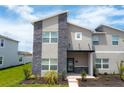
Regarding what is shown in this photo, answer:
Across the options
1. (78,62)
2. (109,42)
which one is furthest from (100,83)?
(109,42)

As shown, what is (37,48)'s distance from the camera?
22.3m

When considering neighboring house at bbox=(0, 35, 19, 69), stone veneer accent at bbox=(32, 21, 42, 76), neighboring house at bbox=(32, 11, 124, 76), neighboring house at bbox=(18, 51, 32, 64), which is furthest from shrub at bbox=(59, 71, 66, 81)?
neighboring house at bbox=(18, 51, 32, 64)

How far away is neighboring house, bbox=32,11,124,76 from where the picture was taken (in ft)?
72.6

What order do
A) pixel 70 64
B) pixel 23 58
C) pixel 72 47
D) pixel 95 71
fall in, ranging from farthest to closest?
1. pixel 23 58
2. pixel 70 64
3. pixel 95 71
4. pixel 72 47

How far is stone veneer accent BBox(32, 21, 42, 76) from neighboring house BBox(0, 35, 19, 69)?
11.9 metres

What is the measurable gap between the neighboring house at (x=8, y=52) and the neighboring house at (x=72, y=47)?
12276 mm

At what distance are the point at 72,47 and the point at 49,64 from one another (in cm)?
383

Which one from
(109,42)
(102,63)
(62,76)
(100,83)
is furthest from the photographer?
(109,42)

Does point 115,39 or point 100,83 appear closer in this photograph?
point 100,83

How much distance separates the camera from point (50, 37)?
73.2 ft

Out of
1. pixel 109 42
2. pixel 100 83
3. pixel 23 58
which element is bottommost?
pixel 100 83

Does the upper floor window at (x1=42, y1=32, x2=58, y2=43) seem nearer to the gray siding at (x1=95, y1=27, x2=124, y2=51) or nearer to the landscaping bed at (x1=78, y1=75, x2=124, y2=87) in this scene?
the landscaping bed at (x1=78, y1=75, x2=124, y2=87)

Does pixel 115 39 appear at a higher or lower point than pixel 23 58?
higher

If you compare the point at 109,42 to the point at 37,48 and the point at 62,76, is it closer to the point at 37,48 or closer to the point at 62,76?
the point at 62,76
